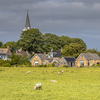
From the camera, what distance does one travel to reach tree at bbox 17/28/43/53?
128375mm

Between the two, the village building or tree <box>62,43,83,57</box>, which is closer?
tree <box>62,43,83,57</box>

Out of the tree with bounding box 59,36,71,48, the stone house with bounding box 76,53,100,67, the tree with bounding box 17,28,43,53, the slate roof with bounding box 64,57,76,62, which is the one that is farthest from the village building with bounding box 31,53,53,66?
the tree with bounding box 59,36,71,48

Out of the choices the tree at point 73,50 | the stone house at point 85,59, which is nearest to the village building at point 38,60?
the tree at point 73,50

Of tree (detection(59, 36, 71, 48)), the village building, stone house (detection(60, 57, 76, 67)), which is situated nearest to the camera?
stone house (detection(60, 57, 76, 67))

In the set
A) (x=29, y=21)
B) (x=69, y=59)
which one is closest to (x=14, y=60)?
(x=69, y=59)

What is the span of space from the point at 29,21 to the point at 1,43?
34.4 metres

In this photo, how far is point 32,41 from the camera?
130 metres

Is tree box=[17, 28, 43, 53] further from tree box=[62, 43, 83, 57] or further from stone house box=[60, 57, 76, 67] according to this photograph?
stone house box=[60, 57, 76, 67]

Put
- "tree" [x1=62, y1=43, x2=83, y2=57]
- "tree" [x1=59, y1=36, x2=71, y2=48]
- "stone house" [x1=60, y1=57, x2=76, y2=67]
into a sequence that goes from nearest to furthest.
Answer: "stone house" [x1=60, y1=57, x2=76, y2=67]
"tree" [x1=62, y1=43, x2=83, y2=57]
"tree" [x1=59, y1=36, x2=71, y2=48]

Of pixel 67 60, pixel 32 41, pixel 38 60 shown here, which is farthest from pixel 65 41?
pixel 67 60

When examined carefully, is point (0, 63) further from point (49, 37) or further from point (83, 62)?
point (49, 37)

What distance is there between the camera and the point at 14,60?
92500 mm

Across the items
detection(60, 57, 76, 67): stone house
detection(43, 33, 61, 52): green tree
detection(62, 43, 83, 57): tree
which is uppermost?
detection(43, 33, 61, 52): green tree

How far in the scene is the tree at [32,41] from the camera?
128 m
